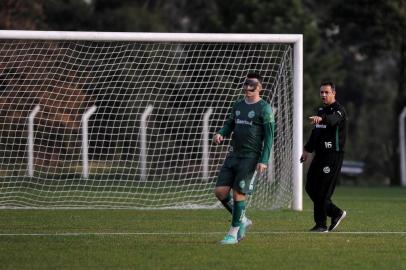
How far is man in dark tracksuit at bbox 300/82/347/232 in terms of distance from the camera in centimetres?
A: 1551

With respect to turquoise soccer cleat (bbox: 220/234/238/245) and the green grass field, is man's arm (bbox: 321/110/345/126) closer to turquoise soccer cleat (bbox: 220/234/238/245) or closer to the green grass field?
the green grass field

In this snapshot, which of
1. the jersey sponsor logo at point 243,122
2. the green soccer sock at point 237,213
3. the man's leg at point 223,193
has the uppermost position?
the jersey sponsor logo at point 243,122

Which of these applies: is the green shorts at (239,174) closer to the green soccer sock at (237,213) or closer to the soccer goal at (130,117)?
the green soccer sock at (237,213)

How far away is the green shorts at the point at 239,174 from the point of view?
1383 cm

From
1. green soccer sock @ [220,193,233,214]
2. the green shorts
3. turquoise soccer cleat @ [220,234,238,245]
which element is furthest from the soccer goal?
turquoise soccer cleat @ [220,234,238,245]

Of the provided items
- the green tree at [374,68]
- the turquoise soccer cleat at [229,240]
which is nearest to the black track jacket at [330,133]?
the turquoise soccer cleat at [229,240]

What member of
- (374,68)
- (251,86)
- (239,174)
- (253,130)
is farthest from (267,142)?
(374,68)

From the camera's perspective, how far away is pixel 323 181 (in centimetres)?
1562

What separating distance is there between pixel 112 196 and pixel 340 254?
9.53 meters

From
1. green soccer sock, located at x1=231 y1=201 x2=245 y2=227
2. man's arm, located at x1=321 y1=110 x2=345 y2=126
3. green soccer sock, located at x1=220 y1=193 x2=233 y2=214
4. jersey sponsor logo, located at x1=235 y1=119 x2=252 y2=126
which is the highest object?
man's arm, located at x1=321 y1=110 x2=345 y2=126

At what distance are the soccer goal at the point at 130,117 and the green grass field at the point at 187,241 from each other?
148 cm

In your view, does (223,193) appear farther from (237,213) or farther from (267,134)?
(267,134)

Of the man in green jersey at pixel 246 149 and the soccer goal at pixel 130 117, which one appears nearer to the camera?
the man in green jersey at pixel 246 149

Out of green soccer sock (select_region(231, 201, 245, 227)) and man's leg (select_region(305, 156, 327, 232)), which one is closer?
green soccer sock (select_region(231, 201, 245, 227))
